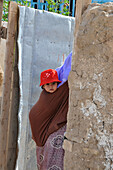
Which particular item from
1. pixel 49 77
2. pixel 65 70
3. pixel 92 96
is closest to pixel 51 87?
pixel 49 77

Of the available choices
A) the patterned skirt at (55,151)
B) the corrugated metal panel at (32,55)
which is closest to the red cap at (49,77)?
the patterned skirt at (55,151)

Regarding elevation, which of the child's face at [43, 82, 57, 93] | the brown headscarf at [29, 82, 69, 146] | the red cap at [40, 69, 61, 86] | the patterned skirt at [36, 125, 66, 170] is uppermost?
the red cap at [40, 69, 61, 86]

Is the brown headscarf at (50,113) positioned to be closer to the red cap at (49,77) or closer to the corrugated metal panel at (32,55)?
the red cap at (49,77)

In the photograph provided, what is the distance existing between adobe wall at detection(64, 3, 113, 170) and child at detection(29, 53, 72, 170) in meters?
0.56

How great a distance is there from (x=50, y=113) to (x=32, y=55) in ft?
3.26

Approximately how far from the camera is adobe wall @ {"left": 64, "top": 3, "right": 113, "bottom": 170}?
163 cm

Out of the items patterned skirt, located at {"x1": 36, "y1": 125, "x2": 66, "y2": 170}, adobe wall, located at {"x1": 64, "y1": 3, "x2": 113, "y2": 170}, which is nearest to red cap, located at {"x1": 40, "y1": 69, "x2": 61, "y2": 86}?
patterned skirt, located at {"x1": 36, "y1": 125, "x2": 66, "y2": 170}

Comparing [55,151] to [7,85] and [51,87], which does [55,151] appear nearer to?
[51,87]

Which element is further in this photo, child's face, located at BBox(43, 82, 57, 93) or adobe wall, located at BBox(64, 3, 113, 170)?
child's face, located at BBox(43, 82, 57, 93)

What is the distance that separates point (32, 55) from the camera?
317 cm

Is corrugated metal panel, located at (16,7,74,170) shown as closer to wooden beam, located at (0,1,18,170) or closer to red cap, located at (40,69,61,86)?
wooden beam, located at (0,1,18,170)

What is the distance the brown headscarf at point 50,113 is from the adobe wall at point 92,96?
0.55 meters

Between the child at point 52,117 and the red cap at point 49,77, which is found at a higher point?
the red cap at point 49,77

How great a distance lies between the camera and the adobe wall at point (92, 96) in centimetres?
163
